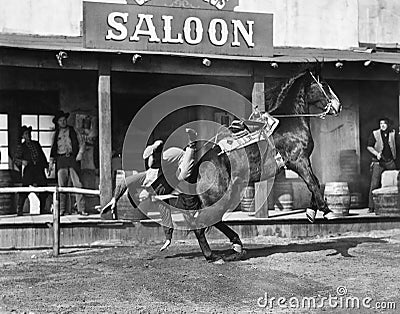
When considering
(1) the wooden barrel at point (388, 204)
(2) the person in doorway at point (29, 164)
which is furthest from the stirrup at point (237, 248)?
(2) the person in doorway at point (29, 164)

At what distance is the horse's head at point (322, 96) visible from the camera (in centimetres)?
995

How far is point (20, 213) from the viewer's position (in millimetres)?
12734

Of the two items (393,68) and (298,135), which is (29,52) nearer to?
(298,135)

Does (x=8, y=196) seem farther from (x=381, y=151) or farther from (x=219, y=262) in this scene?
(x=381, y=151)

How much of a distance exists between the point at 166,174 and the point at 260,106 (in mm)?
3525

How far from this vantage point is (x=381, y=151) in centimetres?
1362

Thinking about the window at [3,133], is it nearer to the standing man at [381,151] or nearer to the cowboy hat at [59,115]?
the cowboy hat at [59,115]

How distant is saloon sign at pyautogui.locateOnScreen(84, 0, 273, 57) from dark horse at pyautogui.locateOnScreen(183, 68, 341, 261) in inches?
105

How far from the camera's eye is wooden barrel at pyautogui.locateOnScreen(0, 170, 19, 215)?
12.8m

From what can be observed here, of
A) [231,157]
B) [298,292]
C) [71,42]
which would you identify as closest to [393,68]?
[231,157]

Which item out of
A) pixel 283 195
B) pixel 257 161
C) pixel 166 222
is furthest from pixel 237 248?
pixel 283 195

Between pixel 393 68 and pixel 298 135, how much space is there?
4043 mm

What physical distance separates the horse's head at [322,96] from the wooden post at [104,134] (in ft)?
11.5

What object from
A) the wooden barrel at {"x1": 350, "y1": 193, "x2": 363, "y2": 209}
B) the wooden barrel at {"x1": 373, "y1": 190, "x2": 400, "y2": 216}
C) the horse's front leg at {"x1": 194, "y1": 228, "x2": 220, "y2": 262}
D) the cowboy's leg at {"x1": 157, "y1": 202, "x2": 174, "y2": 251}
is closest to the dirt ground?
the horse's front leg at {"x1": 194, "y1": 228, "x2": 220, "y2": 262}
